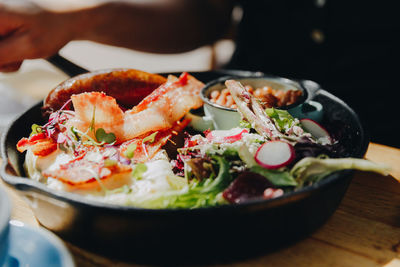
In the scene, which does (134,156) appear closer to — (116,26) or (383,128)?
(116,26)

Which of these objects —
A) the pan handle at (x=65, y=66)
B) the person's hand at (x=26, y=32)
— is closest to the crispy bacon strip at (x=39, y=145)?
the person's hand at (x=26, y=32)

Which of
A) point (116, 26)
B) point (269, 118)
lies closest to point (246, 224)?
point (269, 118)

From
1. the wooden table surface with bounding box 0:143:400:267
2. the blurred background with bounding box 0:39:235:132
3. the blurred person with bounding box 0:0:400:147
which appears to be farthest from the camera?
the blurred background with bounding box 0:39:235:132

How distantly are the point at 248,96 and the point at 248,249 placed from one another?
2.16 feet

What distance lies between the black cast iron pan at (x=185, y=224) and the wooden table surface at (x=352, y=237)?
0.12ft

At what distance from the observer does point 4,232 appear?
2.46 ft

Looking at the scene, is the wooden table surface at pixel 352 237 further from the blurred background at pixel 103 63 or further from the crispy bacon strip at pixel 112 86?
the blurred background at pixel 103 63

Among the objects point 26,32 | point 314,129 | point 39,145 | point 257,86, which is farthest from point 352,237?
point 26,32

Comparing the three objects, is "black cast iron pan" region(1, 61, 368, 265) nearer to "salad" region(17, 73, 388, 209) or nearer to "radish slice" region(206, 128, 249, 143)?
"salad" region(17, 73, 388, 209)

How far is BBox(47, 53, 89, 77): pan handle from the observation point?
5.96 ft

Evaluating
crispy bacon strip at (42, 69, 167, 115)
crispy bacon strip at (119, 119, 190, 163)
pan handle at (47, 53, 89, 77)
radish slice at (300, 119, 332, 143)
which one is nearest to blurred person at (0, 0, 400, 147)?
pan handle at (47, 53, 89, 77)

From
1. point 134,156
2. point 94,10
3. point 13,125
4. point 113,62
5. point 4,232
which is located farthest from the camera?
point 113,62

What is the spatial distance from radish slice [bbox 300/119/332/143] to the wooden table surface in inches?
8.2

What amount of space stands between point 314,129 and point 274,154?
41 centimetres
